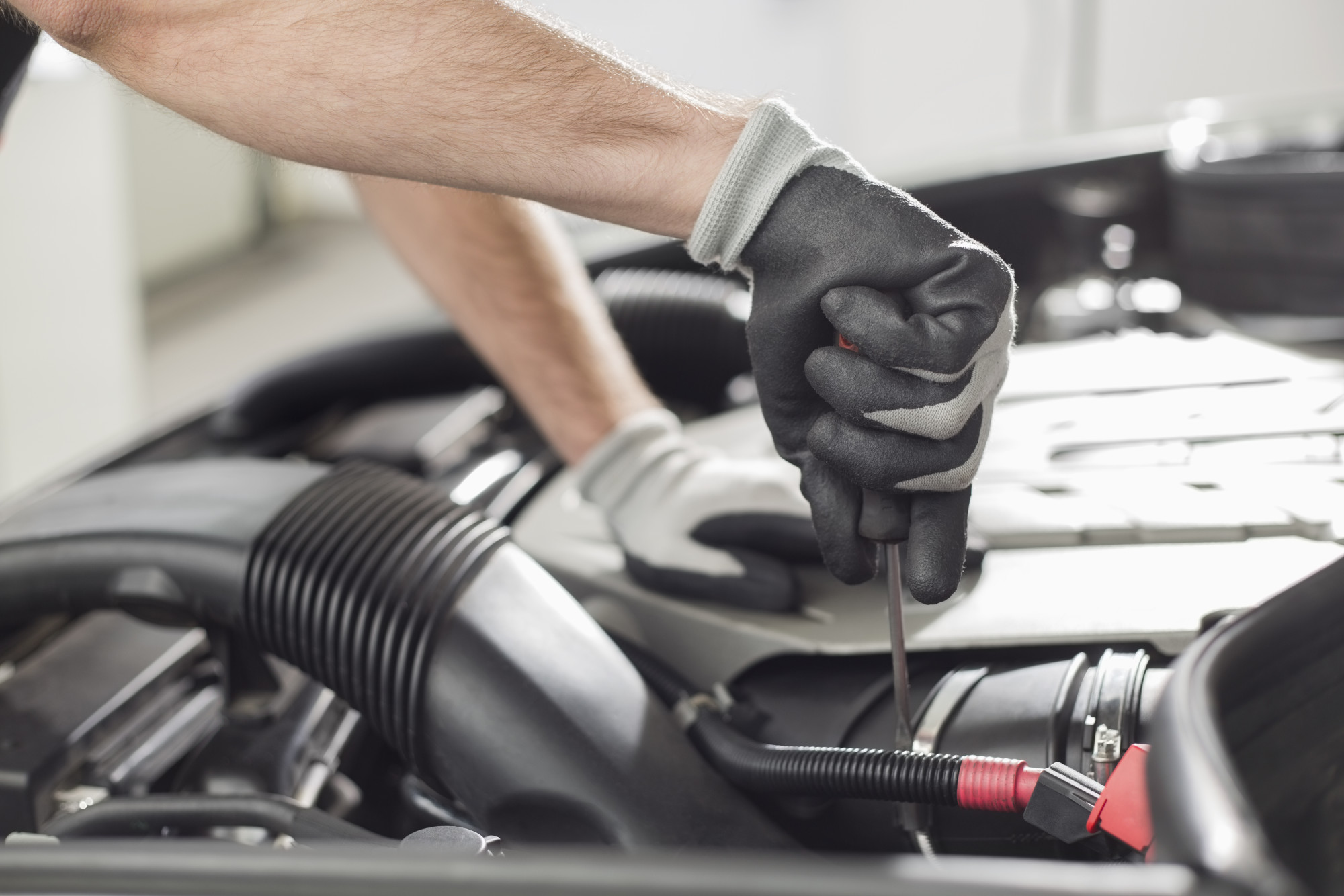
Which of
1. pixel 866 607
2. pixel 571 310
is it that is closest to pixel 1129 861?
pixel 866 607

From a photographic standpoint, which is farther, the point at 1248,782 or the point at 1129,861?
the point at 1129,861

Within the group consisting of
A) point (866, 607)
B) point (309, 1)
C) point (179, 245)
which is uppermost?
point (309, 1)

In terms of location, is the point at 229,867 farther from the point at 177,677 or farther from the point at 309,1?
the point at 177,677

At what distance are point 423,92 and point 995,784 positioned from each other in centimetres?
42

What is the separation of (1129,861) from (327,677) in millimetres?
446

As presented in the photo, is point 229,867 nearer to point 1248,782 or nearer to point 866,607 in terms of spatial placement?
point 1248,782

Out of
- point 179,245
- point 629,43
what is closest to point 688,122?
point 179,245

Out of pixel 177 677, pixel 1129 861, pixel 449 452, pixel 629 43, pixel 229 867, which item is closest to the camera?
pixel 229 867

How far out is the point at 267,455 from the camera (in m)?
1.14

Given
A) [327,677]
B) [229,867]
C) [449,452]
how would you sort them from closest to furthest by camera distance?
[229,867] → [327,677] → [449,452]

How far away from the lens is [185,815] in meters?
0.65

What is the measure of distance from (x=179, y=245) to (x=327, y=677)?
365 cm

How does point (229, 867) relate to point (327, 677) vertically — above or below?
above

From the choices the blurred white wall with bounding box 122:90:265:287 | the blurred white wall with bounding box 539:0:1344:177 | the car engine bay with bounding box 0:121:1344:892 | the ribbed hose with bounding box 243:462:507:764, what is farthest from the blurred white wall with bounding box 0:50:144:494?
the ribbed hose with bounding box 243:462:507:764
